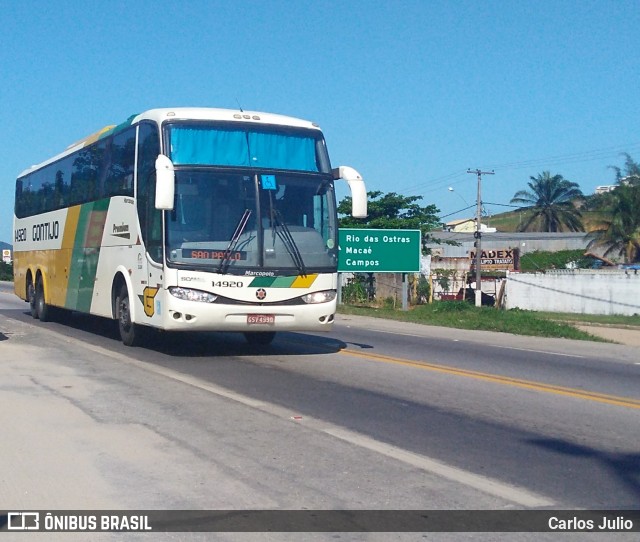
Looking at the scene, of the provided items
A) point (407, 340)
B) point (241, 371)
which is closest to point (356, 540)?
point (241, 371)

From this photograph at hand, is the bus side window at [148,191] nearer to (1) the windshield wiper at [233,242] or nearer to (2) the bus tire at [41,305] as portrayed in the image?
(1) the windshield wiper at [233,242]

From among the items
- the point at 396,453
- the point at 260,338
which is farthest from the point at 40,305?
the point at 396,453

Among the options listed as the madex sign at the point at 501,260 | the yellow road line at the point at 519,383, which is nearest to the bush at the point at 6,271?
the madex sign at the point at 501,260

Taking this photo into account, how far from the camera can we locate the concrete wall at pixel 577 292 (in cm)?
4409

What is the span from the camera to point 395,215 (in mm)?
47312

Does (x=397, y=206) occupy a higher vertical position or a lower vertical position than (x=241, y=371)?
higher

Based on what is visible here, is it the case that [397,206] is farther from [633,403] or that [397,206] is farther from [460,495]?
[460,495]

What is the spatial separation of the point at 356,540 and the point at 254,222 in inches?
328

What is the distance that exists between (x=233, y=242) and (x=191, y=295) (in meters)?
0.99

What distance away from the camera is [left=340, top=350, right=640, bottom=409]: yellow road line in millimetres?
10859

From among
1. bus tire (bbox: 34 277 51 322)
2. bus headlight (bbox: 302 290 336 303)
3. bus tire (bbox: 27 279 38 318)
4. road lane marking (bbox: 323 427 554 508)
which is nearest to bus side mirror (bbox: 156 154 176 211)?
bus headlight (bbox: 302 290 336 303)

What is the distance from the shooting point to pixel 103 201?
16.7m

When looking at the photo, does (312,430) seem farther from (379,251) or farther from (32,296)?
(379,251)

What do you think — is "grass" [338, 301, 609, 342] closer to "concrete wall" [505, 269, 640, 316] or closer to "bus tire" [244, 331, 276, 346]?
"bus tire" [244, 331, 276, 346]
